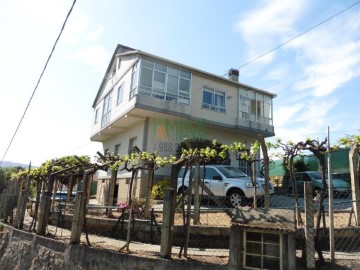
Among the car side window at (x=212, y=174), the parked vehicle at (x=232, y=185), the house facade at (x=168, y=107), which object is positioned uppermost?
the house facade at (x=168, y=107)

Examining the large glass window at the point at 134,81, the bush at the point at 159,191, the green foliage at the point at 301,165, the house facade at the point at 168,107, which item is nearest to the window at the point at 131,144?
the house facade at the point at 168,107

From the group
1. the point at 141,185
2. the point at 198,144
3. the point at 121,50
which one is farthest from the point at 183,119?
the point at 121,50

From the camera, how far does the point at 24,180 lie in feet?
42.6

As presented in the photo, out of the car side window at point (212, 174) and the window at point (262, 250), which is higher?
the car side window at point (212, 174)

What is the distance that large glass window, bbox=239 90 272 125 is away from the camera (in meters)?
22.2

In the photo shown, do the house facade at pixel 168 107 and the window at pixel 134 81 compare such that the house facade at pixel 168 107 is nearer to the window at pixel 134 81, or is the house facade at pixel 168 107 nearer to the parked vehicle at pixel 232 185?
the window at pixel 134 81

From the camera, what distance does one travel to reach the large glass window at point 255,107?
22.2 metres

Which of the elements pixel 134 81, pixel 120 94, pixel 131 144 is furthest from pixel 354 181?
pixel 120 94

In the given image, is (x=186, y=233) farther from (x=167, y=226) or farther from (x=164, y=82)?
(x=164, y=82)

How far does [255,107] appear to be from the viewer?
23141 millimetres

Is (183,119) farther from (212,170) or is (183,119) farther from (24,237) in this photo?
(24,237)

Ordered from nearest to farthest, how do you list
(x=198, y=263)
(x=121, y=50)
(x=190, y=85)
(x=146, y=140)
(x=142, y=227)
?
1. (x=198, y=263)
2. (x=142, y=227)
3. (x=146, y=140)
4. (x=190, y=85)
5. (x=121, y=50)

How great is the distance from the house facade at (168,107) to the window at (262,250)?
459 inches

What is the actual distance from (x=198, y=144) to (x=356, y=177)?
38.4ft
